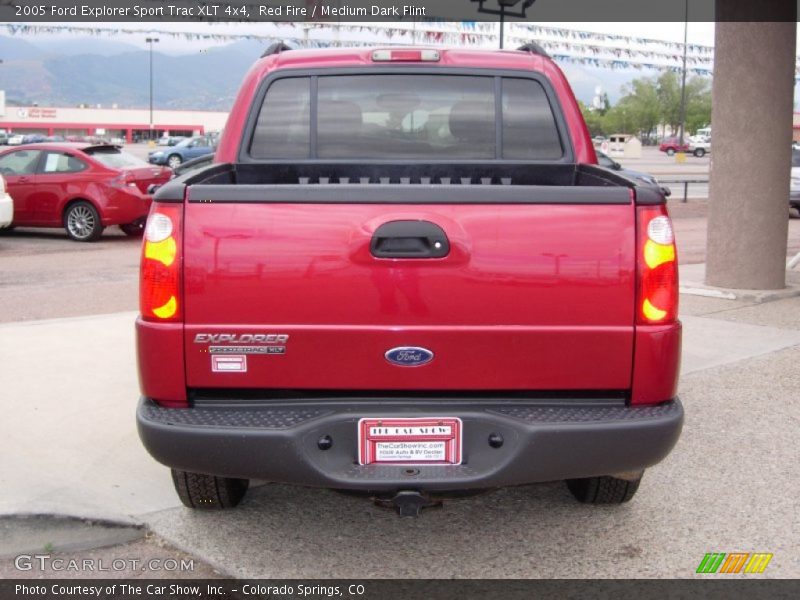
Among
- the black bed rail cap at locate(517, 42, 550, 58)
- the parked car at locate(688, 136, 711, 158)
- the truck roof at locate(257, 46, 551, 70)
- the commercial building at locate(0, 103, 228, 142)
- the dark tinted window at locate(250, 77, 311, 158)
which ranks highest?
the commercial building at locate(0, 103, 228, 142)

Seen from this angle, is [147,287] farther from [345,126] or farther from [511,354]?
[345,126]

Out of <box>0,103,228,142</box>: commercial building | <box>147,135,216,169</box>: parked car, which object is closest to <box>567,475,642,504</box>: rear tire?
<box>147,135,216,169</box>: parked car

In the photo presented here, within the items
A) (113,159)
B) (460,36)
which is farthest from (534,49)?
(460,36)

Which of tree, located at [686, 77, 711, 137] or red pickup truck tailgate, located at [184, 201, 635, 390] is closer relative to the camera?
red pickup truck tailgate, located at [184, 201, 635, 390]

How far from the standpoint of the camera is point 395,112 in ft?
15.5

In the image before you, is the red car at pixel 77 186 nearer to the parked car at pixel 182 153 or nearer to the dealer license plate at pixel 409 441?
the dealer license plate at pixel 409 441

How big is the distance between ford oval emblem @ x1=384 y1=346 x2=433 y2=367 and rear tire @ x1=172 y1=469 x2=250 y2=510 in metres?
1.18

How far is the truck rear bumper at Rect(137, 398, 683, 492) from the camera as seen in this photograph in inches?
130

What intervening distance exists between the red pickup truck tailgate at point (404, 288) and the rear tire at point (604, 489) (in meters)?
1.10

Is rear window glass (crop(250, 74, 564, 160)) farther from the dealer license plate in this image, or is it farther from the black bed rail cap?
the dealer license plate

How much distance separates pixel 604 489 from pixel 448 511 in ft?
2.34

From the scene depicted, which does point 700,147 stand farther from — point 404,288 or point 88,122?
point 404,288

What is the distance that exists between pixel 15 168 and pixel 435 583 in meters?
13.9

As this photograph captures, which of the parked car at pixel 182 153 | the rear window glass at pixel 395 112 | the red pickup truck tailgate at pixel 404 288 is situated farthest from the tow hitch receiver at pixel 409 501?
the parked car at pixel 182 153
